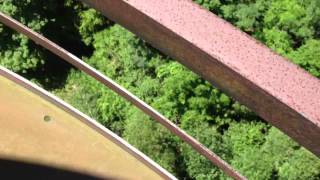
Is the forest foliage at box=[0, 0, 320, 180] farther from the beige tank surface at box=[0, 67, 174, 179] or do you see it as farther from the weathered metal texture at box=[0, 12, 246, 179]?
the weathered metal texture at box=[0, 12, 246, 179]

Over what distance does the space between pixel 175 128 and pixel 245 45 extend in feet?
8.06

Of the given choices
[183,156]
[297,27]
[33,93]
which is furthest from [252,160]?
[33,93]

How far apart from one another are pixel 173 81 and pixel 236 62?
2228cm

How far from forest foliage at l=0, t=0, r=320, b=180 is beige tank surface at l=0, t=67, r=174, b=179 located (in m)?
16.1

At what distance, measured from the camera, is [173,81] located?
23.9 metres

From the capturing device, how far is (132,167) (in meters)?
4.40

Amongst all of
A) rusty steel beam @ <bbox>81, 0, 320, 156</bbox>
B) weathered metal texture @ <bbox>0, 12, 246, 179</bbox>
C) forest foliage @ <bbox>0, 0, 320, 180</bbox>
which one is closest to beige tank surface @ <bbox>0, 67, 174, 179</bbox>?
weathered metal texture @ <bbox>0, 12, 246, 179</bbox>

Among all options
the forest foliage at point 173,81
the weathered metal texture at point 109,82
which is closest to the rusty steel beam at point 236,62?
the weathered metal texture at point 109,82

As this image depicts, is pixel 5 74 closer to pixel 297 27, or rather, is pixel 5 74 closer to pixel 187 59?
pixel 187 59

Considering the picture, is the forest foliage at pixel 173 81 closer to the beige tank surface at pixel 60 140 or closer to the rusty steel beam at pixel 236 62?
the beige tank surface at pixel 60 140

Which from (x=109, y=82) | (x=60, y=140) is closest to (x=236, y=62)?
(x=109, y=82)

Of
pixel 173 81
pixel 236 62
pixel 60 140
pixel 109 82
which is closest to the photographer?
pixel 236 62

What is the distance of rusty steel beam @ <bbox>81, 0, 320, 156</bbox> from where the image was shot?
1.57 m

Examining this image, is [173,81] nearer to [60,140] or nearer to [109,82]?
[60,140]
